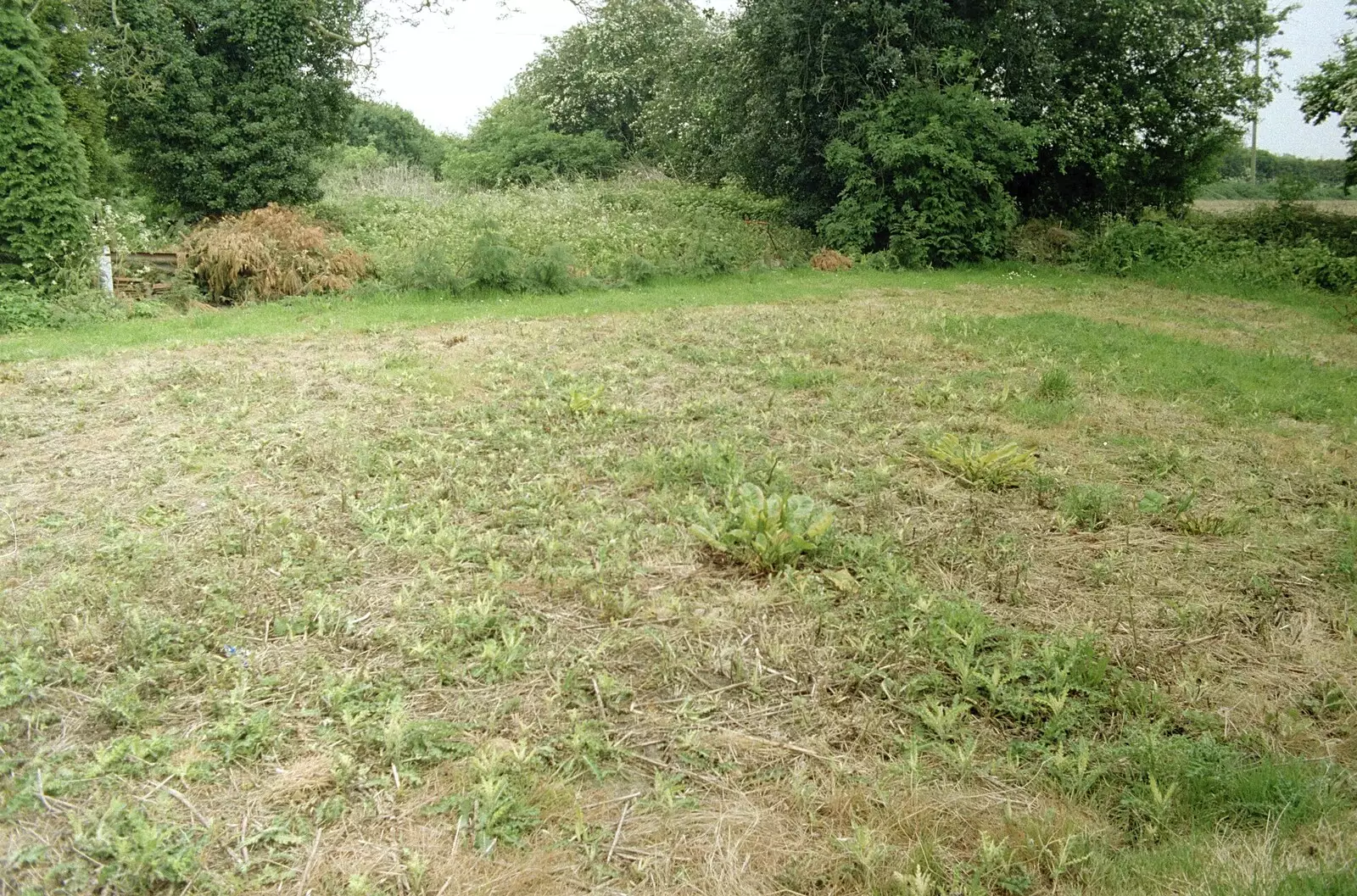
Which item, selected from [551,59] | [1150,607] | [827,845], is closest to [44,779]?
[827,845]

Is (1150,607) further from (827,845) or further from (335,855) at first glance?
(335,855)

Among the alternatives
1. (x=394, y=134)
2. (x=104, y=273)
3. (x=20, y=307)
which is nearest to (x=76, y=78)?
(x=104, y=273)

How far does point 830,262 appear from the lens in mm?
14359

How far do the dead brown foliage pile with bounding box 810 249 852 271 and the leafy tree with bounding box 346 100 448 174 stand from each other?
3065 cm

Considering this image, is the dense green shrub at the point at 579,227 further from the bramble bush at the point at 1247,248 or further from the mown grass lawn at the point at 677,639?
the mown grass lawn at the point at 677,639

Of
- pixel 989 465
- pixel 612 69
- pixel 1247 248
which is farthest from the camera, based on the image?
pixel 612 69

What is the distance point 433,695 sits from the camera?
112 inches

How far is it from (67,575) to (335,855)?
7.01 feet

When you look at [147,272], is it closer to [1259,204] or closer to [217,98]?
[217,98]

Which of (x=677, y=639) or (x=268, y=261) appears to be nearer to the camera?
(x=677, y=639)

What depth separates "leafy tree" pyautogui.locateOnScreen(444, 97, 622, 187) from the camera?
2481cm

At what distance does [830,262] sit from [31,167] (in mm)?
10900

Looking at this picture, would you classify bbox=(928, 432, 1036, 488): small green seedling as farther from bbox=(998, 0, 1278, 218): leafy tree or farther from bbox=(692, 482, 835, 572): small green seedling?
bbox=(998, 0, 1278, 218): leafy tree

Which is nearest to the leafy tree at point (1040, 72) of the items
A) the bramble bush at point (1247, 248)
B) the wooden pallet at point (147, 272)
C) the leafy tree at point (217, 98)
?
the bramble bush at point (1247, 248)
